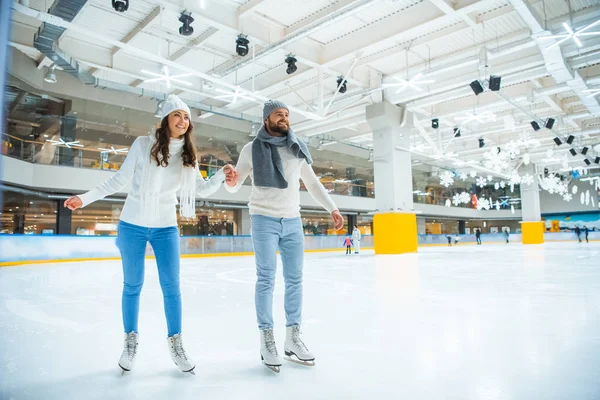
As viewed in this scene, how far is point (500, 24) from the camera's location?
10.2 metres

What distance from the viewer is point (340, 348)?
2.21 metres

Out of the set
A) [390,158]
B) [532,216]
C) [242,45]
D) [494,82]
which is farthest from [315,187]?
[532,216]

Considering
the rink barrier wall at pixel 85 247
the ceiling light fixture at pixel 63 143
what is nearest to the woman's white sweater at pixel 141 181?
the rink barrier wall at pixel 85 247

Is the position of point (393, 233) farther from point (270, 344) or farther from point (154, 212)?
point (154, 212)

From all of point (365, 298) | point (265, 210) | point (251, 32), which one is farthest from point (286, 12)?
point (265, 210)

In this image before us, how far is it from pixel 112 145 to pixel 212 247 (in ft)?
18.5

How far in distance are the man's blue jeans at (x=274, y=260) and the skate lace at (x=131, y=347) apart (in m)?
0.60

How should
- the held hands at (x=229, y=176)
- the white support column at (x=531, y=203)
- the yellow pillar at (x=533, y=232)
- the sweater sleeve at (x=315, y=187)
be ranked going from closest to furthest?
the held hands at (x=229, y=176) → the sweater sleeve at (x=315, y=187) → the yellow pillar at (x=533, y=232) → the white support column at (x=531, y=203)

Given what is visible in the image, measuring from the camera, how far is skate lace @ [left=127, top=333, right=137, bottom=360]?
1.91 m

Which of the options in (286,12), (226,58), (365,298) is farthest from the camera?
(226,58)

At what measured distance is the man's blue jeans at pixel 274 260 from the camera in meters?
2.02

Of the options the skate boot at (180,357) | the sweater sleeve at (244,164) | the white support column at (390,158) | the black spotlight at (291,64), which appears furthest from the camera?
the white support column at (390,158)

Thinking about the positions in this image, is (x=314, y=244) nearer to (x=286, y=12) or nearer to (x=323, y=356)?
(x=286, y=12)

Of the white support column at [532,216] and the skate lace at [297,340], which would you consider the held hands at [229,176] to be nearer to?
the skate lace at [297,340]
